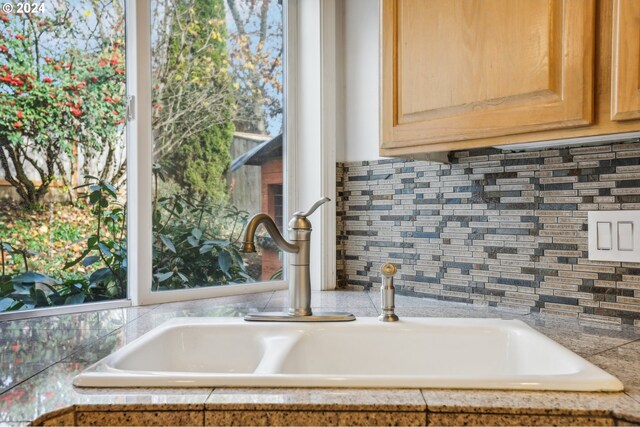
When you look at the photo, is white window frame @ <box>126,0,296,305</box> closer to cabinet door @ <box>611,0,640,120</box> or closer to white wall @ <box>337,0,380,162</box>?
white wall @ <box>337,0,380,162</box>

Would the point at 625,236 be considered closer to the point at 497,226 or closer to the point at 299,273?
the point at 497,226

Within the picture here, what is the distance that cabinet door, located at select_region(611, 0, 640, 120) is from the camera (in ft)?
3.00

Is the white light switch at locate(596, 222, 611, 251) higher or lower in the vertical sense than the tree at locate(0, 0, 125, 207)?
lower

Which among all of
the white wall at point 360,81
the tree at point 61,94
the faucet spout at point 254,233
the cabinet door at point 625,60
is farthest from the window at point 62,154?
the cabinet door at point 625,60

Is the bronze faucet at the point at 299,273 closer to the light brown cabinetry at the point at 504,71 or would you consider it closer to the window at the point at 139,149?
the light brown cabinetry at the point at 504,71

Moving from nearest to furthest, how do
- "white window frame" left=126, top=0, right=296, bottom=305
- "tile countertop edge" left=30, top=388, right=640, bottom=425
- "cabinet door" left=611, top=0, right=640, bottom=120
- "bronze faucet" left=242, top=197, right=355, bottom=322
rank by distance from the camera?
"tile countertop edge" left=30, top=388, right=640, bottom=425
"cabinet door" left=611, top=0, right=640, bottom=120
"bronze faucet" left=242, top=197, right=355, bottom=322
"white window frame" left=126, top=0, right=296, bottom=305

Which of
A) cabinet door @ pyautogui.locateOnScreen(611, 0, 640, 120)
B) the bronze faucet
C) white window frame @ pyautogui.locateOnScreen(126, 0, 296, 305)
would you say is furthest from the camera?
white window frame @ pyautogui.locateOnScreen(126, 0, 296, 305)

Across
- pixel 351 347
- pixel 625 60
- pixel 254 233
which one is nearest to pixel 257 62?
pixel 254 233

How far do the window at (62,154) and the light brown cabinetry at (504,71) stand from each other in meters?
0.80

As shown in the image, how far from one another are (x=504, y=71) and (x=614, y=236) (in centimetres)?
47

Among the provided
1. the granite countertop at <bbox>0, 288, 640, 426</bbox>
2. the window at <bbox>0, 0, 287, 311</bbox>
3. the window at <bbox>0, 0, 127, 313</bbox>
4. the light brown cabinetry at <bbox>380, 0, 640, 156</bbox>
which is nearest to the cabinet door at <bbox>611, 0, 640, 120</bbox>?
the light brown cabinetry at <bbox>380, 0, 640, 156</bbox>

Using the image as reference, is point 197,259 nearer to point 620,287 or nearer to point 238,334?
point 238,334

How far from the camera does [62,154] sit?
4.59ft

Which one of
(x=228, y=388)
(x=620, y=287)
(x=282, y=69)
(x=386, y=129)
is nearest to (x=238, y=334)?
(x=228, y=388)
